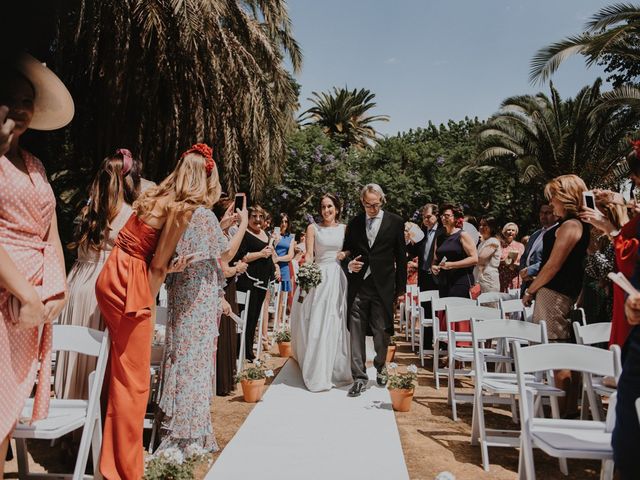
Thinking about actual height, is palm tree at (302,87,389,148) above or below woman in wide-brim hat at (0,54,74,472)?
above

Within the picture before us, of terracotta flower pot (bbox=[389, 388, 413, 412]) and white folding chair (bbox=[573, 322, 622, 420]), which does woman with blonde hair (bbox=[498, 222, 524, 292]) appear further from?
white folding chair (bbox=[573, 322, 622, 420])

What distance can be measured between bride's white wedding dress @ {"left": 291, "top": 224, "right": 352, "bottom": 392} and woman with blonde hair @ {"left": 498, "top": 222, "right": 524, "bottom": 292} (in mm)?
3926

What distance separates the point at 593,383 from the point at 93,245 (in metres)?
3.80

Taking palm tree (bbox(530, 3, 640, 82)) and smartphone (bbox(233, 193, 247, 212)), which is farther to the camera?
palm tree (bbox(530, 3, 640, 82))

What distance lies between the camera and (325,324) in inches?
241

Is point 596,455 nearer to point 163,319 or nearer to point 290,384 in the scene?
point 163,319

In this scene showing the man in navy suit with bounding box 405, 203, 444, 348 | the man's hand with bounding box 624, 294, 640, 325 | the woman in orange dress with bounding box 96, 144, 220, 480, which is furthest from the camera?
the man in navy suit with bounding box 405, 203, 444, 348

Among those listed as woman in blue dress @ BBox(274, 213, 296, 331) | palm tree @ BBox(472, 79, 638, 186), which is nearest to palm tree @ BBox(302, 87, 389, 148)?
palm tree @ BBox(472, 79, 638, 186)

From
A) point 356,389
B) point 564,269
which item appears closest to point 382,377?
point 356,389

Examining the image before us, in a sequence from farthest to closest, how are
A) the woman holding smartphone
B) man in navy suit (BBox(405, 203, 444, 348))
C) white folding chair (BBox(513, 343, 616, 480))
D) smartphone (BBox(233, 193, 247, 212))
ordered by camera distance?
man in navy suit (BBox(405, 203, 444, 348))
smartphone (BBox(233, 193, 247, 212))
the woman holding smartphone
white folding chair (BBox(513, 343, 616, 480))

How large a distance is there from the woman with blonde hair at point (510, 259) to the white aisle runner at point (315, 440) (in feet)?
13.6

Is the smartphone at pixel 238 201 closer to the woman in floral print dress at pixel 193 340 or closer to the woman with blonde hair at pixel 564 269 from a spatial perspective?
the woman in floral print dress at pixel 193 340

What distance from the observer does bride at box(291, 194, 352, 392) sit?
19.8 ft

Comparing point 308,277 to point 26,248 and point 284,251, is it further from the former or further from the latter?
point 284,251
